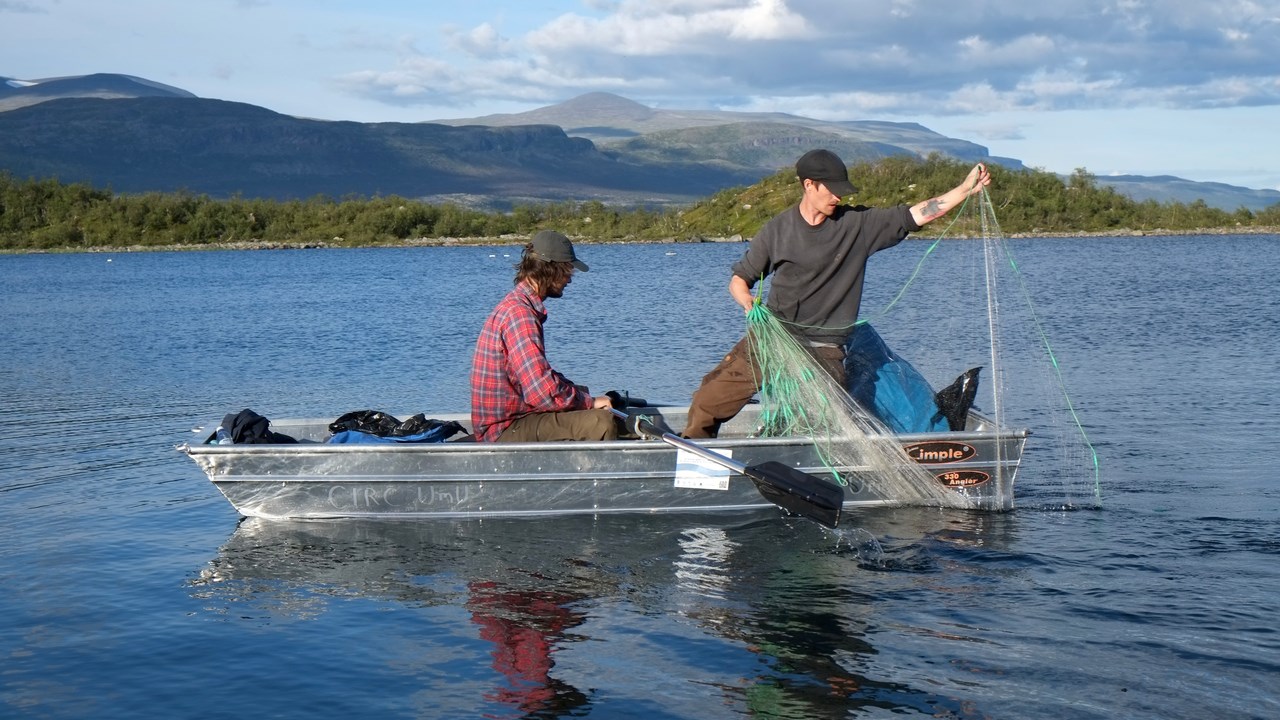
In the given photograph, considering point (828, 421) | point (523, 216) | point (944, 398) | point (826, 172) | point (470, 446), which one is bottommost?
point (470, 446)

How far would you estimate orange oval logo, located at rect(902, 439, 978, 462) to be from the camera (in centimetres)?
921

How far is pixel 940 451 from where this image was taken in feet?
30.3

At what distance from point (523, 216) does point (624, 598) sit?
7854cm

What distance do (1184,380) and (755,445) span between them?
346 inches

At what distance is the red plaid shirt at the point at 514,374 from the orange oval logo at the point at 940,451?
2379 mm

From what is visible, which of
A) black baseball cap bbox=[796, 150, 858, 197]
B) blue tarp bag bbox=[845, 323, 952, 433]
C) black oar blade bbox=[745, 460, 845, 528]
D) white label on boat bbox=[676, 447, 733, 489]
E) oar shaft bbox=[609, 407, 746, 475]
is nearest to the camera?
black oar blade bbox=[745, 460, 845, 528]

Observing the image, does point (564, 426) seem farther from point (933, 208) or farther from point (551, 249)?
point (933, 208)

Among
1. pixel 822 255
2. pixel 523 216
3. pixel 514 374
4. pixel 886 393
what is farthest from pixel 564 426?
pixel 523 216

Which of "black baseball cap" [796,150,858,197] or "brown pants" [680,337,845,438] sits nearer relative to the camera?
"black baseball cap" [796,150,858,197]

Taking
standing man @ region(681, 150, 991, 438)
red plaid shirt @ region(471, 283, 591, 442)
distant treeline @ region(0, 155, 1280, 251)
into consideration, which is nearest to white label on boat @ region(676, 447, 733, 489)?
standing man @ region(681, 150, 991, 438)

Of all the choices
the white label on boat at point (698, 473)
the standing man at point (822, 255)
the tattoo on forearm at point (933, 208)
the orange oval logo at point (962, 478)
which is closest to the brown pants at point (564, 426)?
the white label on boat at point (698, 473)

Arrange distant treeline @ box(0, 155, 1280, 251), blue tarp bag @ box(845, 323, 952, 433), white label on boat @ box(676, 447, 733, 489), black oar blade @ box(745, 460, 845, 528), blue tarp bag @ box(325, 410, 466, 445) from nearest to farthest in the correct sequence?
black oar blade @ box(745, 460, 845, 528), white label on boat @ box(676, 447, 733, 489), blue tarp bag @ box(325, 410, 466, 445), blue tarp bag @ box(845, 323, 952, 433), distant treeline @ box(0, 155, 1280, 251)

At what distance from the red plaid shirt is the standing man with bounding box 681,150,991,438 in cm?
134

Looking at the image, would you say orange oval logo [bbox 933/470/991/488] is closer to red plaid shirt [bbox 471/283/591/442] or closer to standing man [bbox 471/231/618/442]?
standing man [bbox 471/231/618/442]
